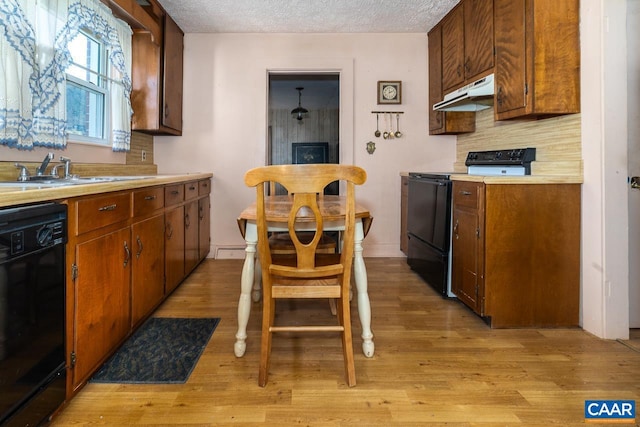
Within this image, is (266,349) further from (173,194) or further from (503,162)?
(503,162)

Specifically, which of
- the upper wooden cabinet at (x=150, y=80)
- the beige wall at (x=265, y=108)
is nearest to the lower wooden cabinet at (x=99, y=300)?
the upper wooden cabinet at (x=150, y=80)

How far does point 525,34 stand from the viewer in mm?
2453

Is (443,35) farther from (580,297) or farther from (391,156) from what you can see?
(580,297)

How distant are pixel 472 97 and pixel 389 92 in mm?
1273

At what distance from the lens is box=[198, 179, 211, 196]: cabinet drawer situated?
12.4 feet

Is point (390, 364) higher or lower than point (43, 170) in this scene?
lower

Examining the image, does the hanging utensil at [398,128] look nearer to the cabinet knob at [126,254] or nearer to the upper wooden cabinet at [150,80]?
the upper wooden cabinet at [150,80]

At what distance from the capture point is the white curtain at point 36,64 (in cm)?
185

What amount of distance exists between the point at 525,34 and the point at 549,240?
127 cm

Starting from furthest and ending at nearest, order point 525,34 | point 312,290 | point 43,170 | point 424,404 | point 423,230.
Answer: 1. point 423,230
2. point 525,34
3. point 43,170
4. point 312,290
5. point 424,404

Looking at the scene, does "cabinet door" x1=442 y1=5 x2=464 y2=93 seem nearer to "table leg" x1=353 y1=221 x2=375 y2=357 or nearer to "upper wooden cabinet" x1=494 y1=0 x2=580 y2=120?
"upper wooden cabinet" x1=494 y1=0 x2=580 y2=120

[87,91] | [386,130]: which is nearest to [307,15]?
[386,130]

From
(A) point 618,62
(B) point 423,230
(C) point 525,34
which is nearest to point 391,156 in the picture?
(B) point 423,230

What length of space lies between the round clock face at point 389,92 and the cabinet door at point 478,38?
0.98 m
